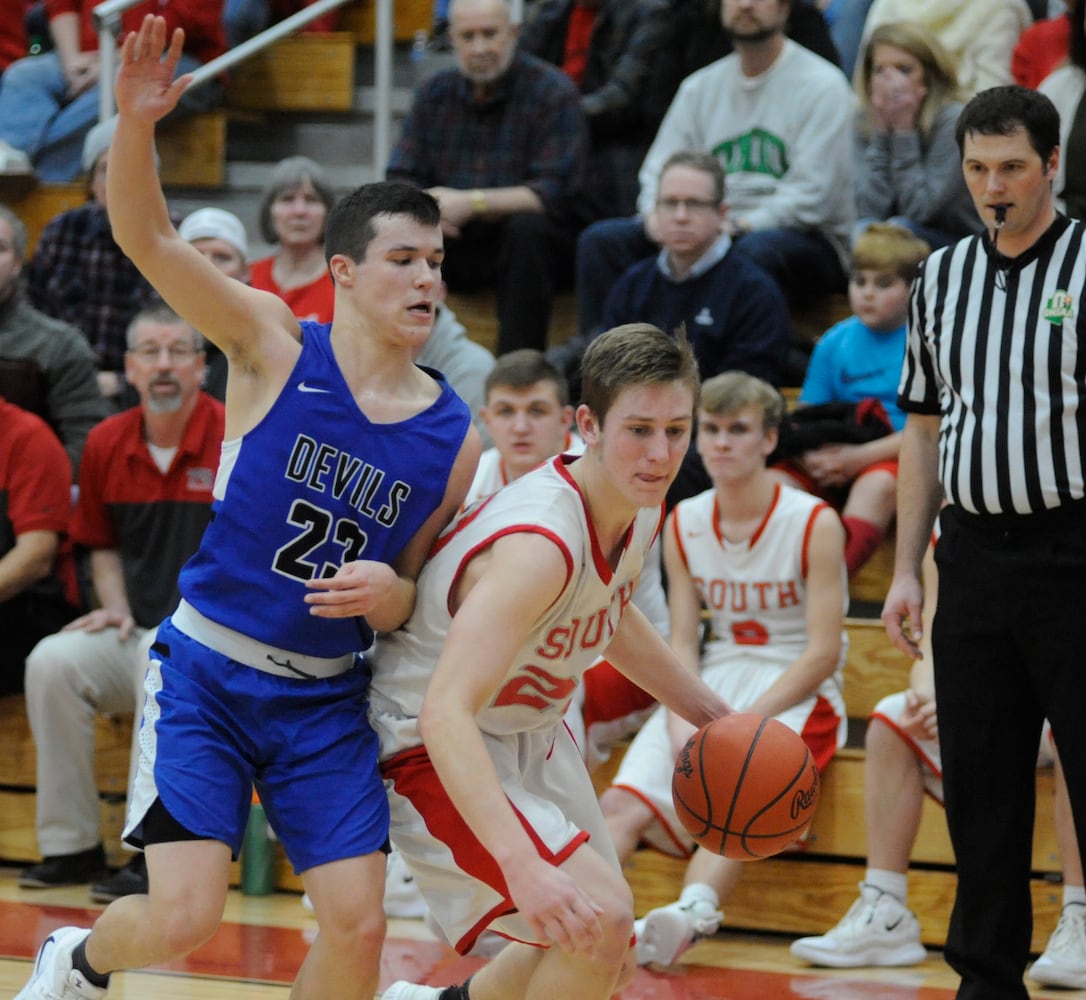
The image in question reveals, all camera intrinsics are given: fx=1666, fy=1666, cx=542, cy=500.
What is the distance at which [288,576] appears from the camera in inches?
130

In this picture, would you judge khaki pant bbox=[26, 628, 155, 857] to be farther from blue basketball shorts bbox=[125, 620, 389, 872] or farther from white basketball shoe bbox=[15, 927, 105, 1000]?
blue basketball shorts bbox=[125, 620, 389, 872]

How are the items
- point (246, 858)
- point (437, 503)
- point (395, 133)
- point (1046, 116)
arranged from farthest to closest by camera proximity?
point (395, 133)
point (246, 858)
point (1046, 116)
point (437, 503)

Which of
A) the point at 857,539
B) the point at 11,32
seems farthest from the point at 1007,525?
the point at 11,32

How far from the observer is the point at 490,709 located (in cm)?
318

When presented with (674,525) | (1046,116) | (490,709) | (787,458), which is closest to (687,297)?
(787,458)

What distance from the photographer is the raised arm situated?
314 centimetres

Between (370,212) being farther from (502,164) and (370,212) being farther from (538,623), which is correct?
(502,164)

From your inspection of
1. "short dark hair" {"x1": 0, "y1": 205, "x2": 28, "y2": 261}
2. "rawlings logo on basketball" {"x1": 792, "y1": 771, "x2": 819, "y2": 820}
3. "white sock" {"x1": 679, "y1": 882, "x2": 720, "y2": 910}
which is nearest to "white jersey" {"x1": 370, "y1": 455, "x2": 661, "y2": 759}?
"rawlings logo on basketball" {"x1": 792, "y1": 771, "x2": 819, "y2": 820}

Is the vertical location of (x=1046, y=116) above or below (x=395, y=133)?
below

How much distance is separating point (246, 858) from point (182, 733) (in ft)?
7.32

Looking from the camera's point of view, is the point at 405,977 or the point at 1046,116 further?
the point at 405,977

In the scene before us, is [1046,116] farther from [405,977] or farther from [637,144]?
[637,144]

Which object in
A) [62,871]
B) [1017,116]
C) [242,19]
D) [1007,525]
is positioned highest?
[242,19]

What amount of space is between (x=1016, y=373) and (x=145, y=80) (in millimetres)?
1931
